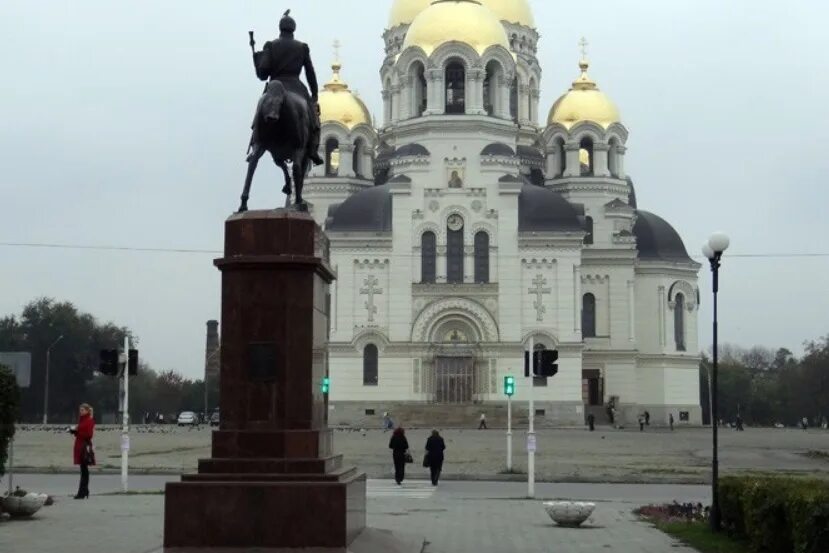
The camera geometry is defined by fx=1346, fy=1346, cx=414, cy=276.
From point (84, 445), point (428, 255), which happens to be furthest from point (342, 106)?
point (84, 445)

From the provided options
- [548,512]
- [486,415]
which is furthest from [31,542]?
[486,415]

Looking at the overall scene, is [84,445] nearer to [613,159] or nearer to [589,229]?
[589,229]

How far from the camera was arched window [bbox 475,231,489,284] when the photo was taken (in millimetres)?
70562

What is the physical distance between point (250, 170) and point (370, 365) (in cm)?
5519

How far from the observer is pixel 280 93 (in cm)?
1579

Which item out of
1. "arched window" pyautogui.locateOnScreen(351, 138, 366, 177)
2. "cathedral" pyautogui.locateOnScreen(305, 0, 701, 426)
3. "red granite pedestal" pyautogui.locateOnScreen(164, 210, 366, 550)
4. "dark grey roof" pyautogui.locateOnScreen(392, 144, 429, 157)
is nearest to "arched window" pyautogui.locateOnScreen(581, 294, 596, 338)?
"cathedral" pyautogui.locateOnScreen(305, 0, 701, 426)

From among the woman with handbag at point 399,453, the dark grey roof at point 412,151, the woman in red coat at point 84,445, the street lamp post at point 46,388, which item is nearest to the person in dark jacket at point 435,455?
the woman with handbag at point 399,453

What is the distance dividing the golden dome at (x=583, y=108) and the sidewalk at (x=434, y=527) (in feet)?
182

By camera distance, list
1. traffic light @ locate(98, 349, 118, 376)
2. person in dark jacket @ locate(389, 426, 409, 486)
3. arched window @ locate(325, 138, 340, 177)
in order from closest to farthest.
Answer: traffic light @ locate(98, 349, 118, 376), person in dark jacket @ locate(389, 426, 409, 486), arched window @ locate(325, 138, 340, 177)

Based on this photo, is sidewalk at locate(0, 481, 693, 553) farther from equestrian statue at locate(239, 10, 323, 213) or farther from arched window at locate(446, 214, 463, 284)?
arched window at locate(446, 214, 463, 284)

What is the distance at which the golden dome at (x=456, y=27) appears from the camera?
73500mm

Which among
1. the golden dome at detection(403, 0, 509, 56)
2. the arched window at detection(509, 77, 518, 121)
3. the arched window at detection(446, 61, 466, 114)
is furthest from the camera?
the arched window at detection(509, 77, 518, 121)

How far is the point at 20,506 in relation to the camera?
1945 centimetres

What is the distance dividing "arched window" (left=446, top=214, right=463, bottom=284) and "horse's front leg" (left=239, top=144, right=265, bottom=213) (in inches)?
2163
